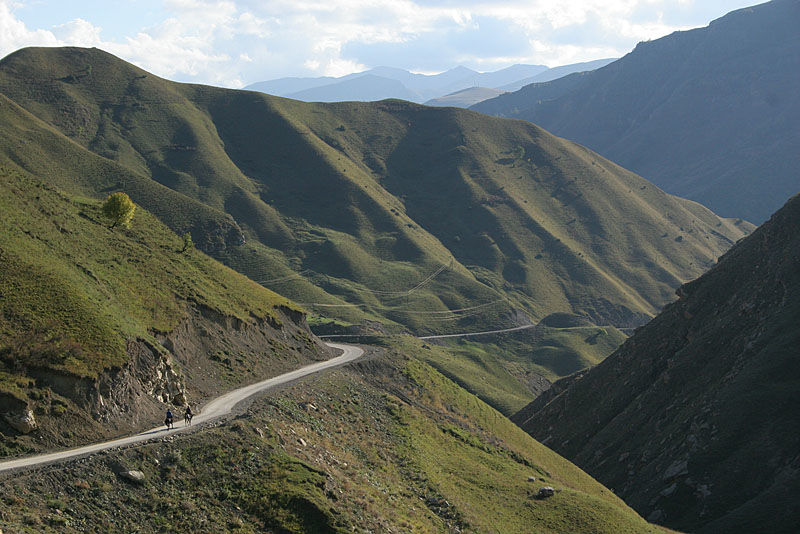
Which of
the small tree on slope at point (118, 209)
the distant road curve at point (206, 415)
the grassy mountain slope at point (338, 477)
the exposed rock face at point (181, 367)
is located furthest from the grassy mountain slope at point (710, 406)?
the small tree on slope at point (118, 209)

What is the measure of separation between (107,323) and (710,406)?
61.3 m

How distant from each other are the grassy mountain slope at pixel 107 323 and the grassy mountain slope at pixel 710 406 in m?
38.7

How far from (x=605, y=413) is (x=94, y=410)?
71032 mm

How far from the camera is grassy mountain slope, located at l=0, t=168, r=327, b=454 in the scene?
125ft

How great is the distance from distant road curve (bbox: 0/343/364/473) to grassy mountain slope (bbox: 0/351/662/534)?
2159 millimetres

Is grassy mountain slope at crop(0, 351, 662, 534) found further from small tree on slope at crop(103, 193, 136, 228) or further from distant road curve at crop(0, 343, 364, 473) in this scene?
small tree on slope at crop(103, 193, 136, 228)

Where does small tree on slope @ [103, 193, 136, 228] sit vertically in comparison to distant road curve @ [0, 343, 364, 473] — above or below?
above

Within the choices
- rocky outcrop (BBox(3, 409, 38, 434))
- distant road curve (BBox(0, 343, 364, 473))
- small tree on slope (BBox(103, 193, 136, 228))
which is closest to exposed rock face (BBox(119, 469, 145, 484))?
distant road curve (BBox(0, 343, 364, 473))

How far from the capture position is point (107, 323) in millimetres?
44781

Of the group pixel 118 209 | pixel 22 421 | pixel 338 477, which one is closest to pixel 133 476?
pixel 22 421

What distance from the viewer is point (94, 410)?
39.2 metres

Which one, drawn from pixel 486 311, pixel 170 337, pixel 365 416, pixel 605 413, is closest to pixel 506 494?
pixel 365 416

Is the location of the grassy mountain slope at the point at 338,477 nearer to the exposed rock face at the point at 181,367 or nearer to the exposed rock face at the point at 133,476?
the exposed rock face at the point at 133,476

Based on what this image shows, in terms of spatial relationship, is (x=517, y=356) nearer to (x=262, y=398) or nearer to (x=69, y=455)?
(x=262, y=398)
